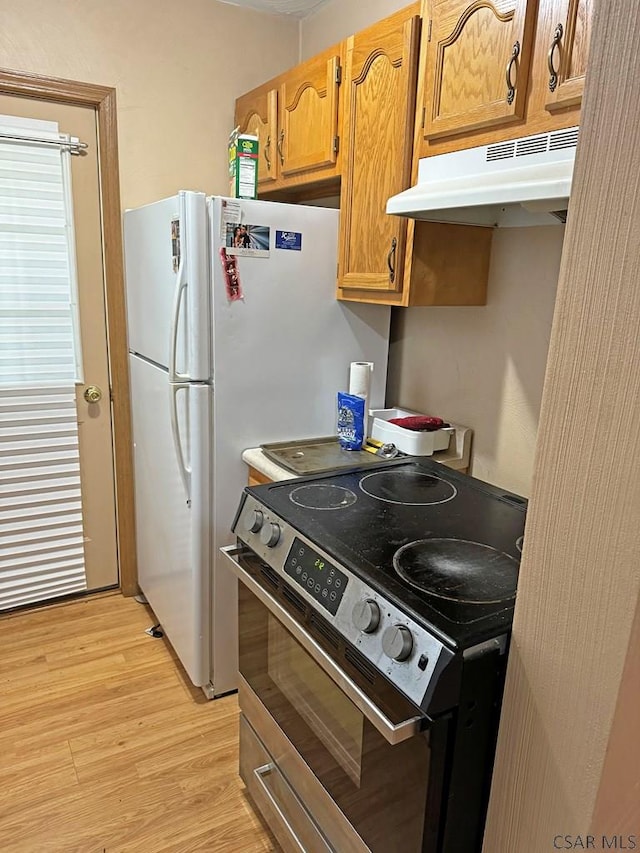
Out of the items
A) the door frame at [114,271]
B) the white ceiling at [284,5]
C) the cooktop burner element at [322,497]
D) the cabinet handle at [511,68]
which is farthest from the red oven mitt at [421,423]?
the white ceiling at [284,5]

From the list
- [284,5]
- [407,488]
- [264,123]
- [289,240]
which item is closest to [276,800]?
[407,488]

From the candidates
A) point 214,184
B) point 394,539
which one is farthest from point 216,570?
point 214,184

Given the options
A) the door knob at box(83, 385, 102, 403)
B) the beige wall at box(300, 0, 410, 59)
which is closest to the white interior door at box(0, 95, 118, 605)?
the door knob at box(83, 385, 102, 403)

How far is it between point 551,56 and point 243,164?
1.06 metres

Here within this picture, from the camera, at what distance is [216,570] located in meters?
2.11

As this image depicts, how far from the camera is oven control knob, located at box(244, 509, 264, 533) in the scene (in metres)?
1.48

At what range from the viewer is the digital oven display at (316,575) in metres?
1.19

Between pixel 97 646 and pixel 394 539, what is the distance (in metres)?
1.76

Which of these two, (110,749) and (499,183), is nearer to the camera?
(499,183)

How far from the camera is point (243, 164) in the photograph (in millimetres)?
1993

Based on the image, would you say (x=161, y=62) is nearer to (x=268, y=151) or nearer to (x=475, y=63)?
(x=268, y=151)

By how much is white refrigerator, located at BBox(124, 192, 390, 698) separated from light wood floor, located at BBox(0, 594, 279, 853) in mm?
196

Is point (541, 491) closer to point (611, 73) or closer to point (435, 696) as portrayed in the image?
point (435, 696)

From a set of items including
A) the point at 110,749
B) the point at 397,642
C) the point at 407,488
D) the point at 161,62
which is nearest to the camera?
the point at 397,642
